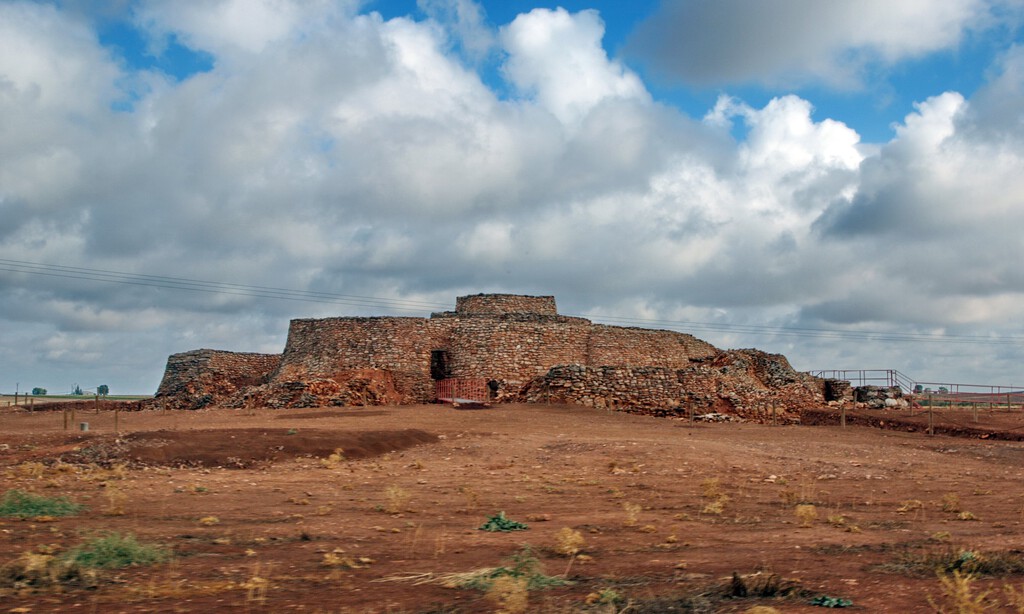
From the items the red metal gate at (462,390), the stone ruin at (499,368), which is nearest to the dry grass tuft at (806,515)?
the stone ruin at (499,368)

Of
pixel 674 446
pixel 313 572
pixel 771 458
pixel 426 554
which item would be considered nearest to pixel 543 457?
pixel 674 446

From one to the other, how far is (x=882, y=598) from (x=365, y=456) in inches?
537

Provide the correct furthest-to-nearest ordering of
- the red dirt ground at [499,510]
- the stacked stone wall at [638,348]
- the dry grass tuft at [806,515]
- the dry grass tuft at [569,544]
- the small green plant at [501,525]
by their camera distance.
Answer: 1. the stacked stone wall at [638,348]
2. the dry grass tuft at [806,515]
3. the small green plant at [501,525]
4. the dry grass tuft at [569,544]
5. the red dirt ground at [499,510]

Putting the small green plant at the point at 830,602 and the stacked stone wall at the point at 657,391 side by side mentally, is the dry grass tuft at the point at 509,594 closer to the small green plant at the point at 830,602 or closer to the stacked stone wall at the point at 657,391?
the small green plant at the point at 830,602

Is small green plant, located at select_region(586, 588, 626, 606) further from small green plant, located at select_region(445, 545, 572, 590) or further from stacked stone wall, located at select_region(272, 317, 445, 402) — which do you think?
stacked stone wall, located at select_region(272, 317, 445, 402)

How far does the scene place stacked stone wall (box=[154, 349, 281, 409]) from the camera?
4234 centimetres

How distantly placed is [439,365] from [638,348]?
1015 cm

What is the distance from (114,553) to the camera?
789 centimetres

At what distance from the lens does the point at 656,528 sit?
10570 millimetres

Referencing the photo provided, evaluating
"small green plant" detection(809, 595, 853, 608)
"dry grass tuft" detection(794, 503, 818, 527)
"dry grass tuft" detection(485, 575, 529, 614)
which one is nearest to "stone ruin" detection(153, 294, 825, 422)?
"dry grass tuft" detection(794, 503, 818, 527)

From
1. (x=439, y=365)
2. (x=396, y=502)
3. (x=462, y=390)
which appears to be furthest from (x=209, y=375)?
(x=396, y=502)

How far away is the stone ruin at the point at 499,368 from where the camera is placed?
33625 millimetres

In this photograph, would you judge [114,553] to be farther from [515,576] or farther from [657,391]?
[657,391]

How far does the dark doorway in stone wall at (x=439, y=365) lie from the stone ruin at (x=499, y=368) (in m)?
0.06
